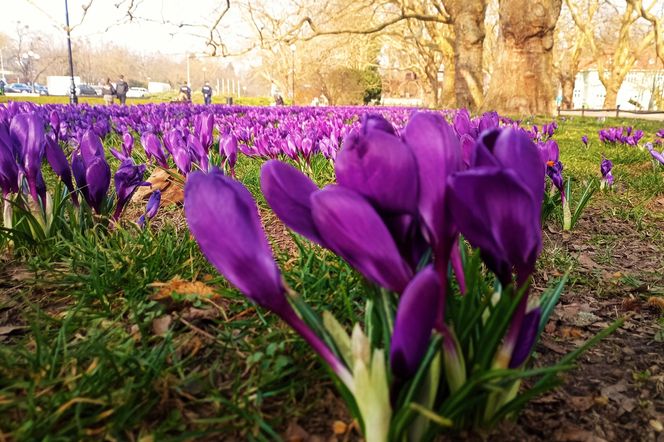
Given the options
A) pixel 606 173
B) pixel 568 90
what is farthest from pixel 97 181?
pixel 568 90

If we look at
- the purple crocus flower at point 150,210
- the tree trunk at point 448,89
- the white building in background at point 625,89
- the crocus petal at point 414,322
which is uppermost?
the white building in background at point 625,89

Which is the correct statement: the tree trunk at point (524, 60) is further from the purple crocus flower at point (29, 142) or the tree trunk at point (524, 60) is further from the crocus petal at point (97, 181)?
the purple crocus flower at point (29, 142)

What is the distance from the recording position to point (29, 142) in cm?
197

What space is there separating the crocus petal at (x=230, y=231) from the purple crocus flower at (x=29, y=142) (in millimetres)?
1487

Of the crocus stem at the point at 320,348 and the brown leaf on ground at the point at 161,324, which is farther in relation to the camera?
the brown leaf on ground at the point at 161,324

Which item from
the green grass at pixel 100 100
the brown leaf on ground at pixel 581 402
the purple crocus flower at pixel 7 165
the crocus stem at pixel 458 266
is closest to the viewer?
the crocus stem at pixel 458 266

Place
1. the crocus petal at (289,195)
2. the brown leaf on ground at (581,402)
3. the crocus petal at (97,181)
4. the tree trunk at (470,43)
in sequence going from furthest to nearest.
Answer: the tree trunk at (470,43), the crocus petal at (97,181), the brown leaf on ground at (581,402), the crocus petal at (289,195)

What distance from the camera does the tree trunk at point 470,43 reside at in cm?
1964

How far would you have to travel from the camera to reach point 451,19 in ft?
68.0

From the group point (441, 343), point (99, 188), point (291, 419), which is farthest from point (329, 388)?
point (99, 188)

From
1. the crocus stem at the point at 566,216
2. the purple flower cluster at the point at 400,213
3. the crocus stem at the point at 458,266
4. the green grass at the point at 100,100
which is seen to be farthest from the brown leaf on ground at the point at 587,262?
the green grass at the point at 100,100

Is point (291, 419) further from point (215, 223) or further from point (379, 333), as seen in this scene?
point (215, 223)

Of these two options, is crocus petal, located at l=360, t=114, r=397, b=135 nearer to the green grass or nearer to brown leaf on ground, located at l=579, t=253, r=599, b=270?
brown leaf on ground, located at l=579, t=253, r=599, b=270

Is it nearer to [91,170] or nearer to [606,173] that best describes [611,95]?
[606,173]
